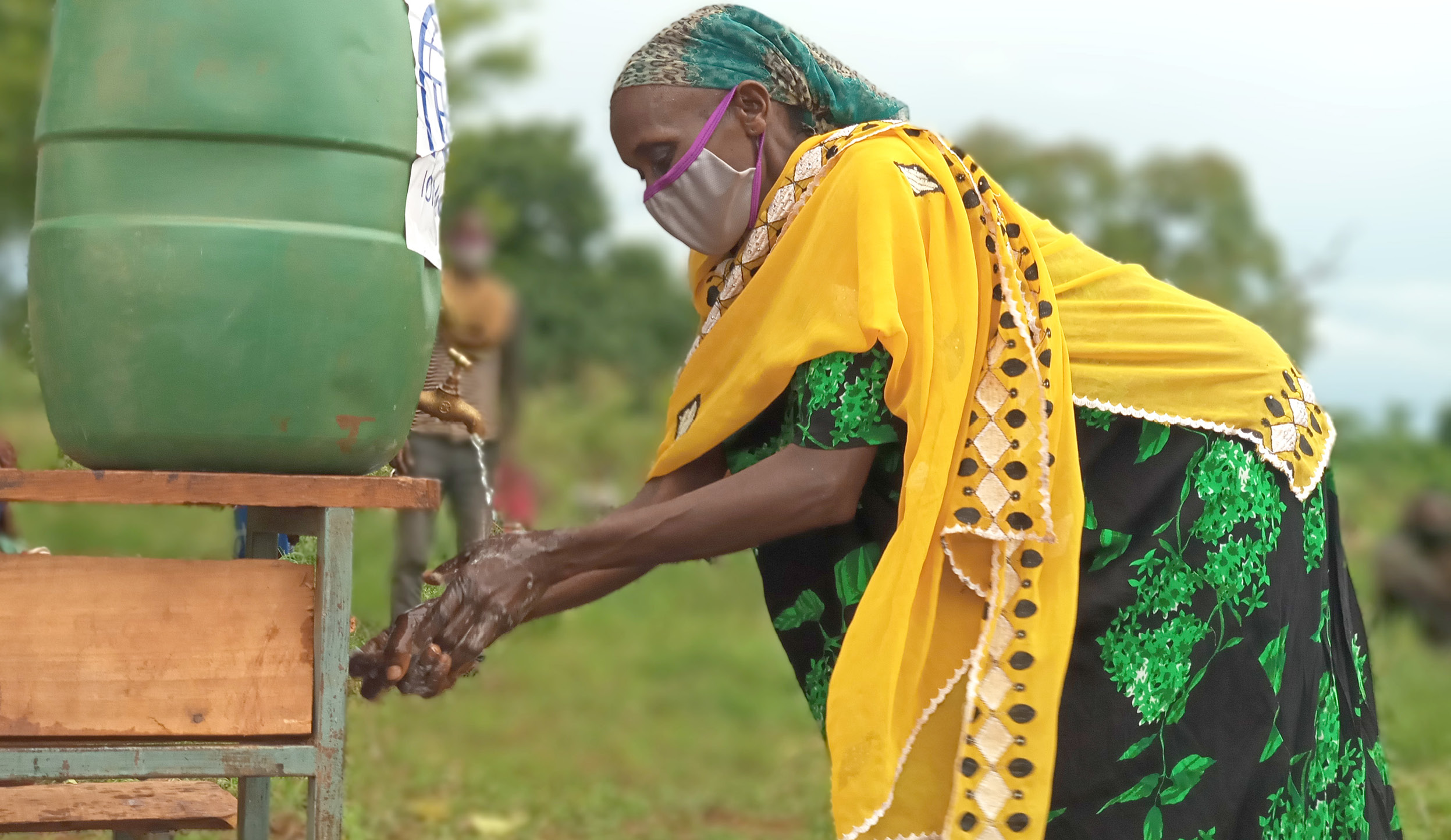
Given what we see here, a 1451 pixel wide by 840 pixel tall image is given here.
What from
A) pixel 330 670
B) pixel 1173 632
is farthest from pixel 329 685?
pixel 1173 632

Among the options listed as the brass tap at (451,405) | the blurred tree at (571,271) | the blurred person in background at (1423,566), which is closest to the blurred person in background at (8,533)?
the brass tap at (451,405)

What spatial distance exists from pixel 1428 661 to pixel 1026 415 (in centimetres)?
593

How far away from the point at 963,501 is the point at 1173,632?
0.34 m

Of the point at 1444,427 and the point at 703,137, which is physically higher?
the point at 703,137

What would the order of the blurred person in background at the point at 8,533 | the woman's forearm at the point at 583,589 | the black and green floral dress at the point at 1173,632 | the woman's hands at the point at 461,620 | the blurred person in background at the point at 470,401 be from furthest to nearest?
1. the blurred person in background at the point at 470,401
2. the blurred person in background at the point at 8,533
3. the woman's forearm at the point at 583,589
4. the black and green floral dress at the point at 1173,632
5. the woman's hands at the point at 461,620

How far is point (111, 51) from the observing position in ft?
5.43

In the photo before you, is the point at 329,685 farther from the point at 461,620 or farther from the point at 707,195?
the point at 707,195

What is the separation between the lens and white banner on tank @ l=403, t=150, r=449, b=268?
177 cm

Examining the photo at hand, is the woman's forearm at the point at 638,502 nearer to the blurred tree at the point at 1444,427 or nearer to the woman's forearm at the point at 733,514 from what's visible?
the woman's forearm at the point at 733,514

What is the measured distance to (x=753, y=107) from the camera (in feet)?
6.68

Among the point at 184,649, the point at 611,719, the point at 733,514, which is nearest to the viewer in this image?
the point at 184,649

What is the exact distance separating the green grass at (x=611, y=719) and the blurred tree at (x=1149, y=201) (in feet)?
8.28

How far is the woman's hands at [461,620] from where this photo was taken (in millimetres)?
1681

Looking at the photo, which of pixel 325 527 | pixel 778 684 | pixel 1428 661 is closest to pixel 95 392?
pixel 325 527
